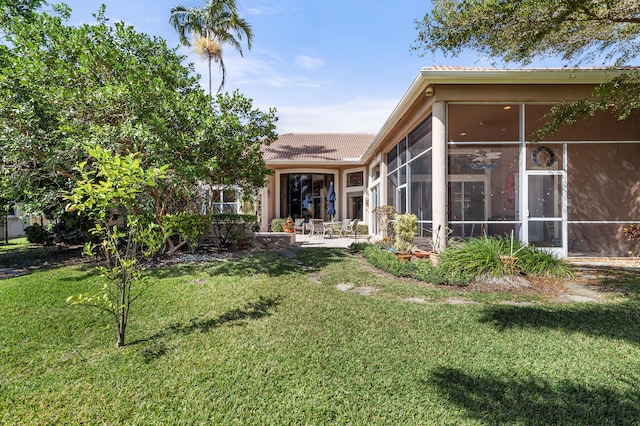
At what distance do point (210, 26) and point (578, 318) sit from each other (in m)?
20.5

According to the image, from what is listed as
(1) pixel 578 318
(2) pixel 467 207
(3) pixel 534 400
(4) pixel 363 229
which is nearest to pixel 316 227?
(4) pixel 363 229

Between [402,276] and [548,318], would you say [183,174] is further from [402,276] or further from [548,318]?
[548,318]

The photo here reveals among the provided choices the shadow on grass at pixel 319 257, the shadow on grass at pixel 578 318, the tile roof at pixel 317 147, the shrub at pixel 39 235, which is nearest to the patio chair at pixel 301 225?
the tile roof at pixel 317 147

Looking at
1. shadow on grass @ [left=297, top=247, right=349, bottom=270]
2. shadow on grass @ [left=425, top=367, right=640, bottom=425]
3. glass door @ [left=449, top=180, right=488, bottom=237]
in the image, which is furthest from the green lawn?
glass door @ [left=449, top=180, right=488, bottom=237]

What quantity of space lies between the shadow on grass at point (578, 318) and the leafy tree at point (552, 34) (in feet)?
13.9

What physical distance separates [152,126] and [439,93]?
651cm

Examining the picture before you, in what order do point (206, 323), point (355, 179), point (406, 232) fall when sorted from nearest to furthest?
1. point (206, 323)
2. point (406, 232)
3. point (355, 179)

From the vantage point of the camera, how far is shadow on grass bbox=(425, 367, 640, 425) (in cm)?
240

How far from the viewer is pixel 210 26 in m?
17.6

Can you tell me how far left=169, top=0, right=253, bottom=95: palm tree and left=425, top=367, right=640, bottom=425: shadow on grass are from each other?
65.8 ft

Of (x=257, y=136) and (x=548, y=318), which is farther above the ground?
(x=257, y=136)

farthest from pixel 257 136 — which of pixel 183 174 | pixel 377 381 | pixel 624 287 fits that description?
pixel 624 287

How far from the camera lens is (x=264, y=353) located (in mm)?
3430

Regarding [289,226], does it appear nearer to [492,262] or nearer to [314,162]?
[314,162]
